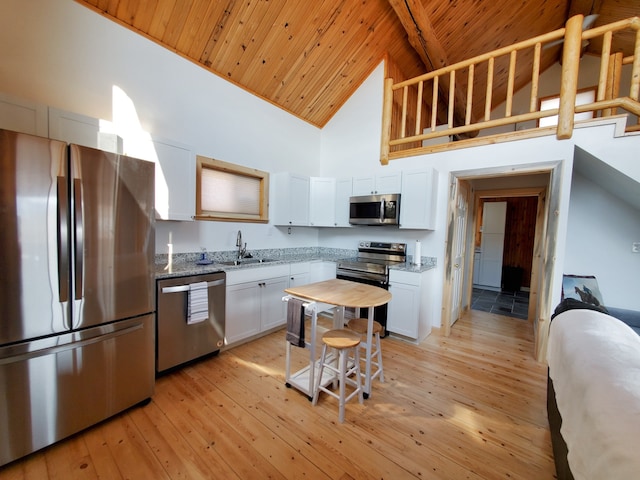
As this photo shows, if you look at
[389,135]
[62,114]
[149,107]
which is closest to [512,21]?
[389,135]

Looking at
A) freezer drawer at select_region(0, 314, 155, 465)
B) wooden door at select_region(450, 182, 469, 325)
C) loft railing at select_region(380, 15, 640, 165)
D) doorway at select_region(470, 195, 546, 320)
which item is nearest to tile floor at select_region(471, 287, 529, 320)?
doorway at select_region(470, 195, 546, 320)

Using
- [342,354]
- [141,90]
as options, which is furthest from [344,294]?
[141,90]

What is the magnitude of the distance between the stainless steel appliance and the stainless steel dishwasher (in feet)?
5.76

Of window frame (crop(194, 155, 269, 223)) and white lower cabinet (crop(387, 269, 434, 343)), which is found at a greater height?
window frame (crop(194, 155, 269, 223))

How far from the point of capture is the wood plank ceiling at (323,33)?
2760 mm

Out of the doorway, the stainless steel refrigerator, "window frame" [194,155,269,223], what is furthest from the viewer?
the doorway

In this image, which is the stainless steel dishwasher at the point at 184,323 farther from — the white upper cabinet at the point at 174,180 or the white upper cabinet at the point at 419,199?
the white upper cabinet at the point at 419,199

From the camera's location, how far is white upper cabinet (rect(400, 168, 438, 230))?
3480 mm

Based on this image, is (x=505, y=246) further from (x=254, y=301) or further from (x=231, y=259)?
(x=231, y=259)

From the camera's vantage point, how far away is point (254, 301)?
10.5 ft

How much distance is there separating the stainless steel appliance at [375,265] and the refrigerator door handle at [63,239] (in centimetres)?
292

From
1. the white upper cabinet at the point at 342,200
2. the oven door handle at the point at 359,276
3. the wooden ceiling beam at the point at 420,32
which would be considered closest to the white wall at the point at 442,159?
the white upper cabinet at the point at 342,200

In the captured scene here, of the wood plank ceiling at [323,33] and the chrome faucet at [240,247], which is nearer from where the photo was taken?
the wood plank ceiling at [323,33]

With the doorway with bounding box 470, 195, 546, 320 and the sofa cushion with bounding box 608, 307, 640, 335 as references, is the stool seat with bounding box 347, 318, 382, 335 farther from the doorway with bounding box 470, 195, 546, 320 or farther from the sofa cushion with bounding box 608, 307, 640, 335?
the doorway with bounding box 470, 195, 546, 320
